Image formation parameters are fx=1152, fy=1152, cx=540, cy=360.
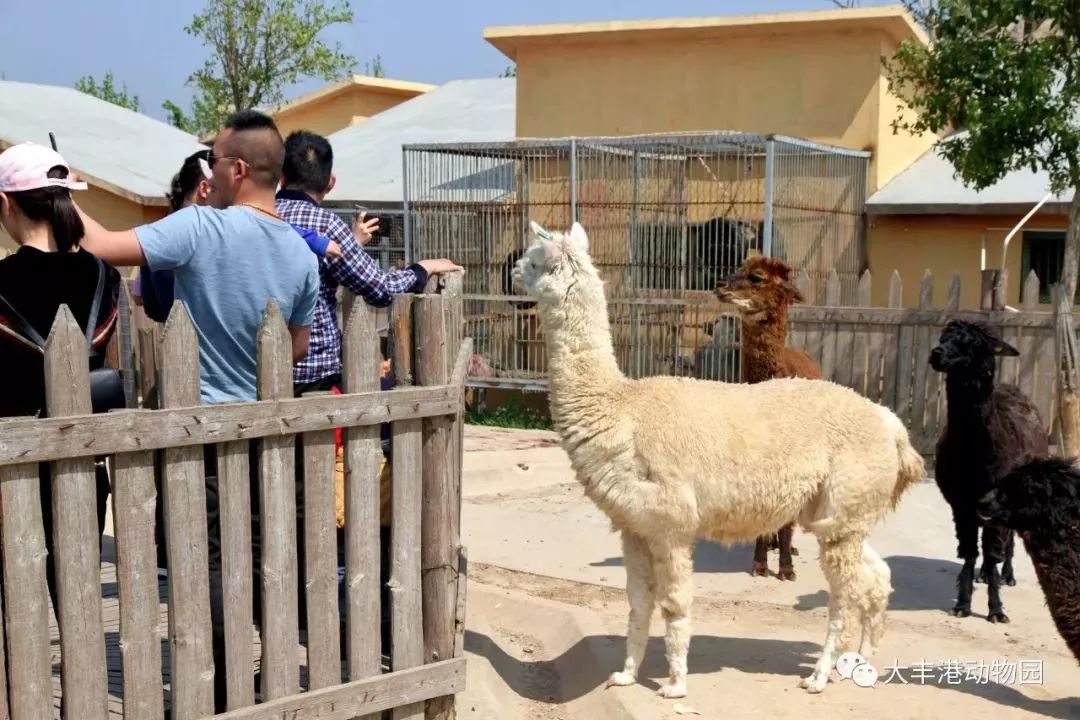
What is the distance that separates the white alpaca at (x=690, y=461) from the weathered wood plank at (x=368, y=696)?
1.20 metres

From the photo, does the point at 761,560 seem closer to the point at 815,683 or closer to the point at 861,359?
the point at 815,683

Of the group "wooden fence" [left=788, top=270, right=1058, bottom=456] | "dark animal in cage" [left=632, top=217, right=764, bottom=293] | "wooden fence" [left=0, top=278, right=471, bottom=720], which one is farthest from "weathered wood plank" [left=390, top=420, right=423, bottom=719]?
"dark animal in cage" [left=632, top=217, right=764, bottom=293]

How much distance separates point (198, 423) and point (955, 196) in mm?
11937

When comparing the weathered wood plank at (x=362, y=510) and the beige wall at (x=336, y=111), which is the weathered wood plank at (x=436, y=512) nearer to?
the weathered wood plank at (x=362, y=510)

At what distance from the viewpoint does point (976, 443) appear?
6988 millimetres

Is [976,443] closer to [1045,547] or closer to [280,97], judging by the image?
[1045,547]

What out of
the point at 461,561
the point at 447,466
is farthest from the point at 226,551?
the point at 461,561

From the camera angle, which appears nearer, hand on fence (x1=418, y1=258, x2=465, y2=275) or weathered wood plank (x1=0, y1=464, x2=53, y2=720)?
weathered wood plank (x1=0, y1=464, x2=53, y2=720)

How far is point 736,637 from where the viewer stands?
639 cm

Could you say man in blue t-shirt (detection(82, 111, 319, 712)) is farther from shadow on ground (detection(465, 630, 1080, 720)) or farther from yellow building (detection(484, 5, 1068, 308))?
yellow building (detection(484, 5, 1068, 308))

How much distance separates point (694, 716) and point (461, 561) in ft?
4.07

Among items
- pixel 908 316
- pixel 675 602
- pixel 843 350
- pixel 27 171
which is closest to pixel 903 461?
pixel 675 602

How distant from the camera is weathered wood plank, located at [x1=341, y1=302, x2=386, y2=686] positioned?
4.06 meters

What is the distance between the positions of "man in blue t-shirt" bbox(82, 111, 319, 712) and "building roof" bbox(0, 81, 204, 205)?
1478 cm
